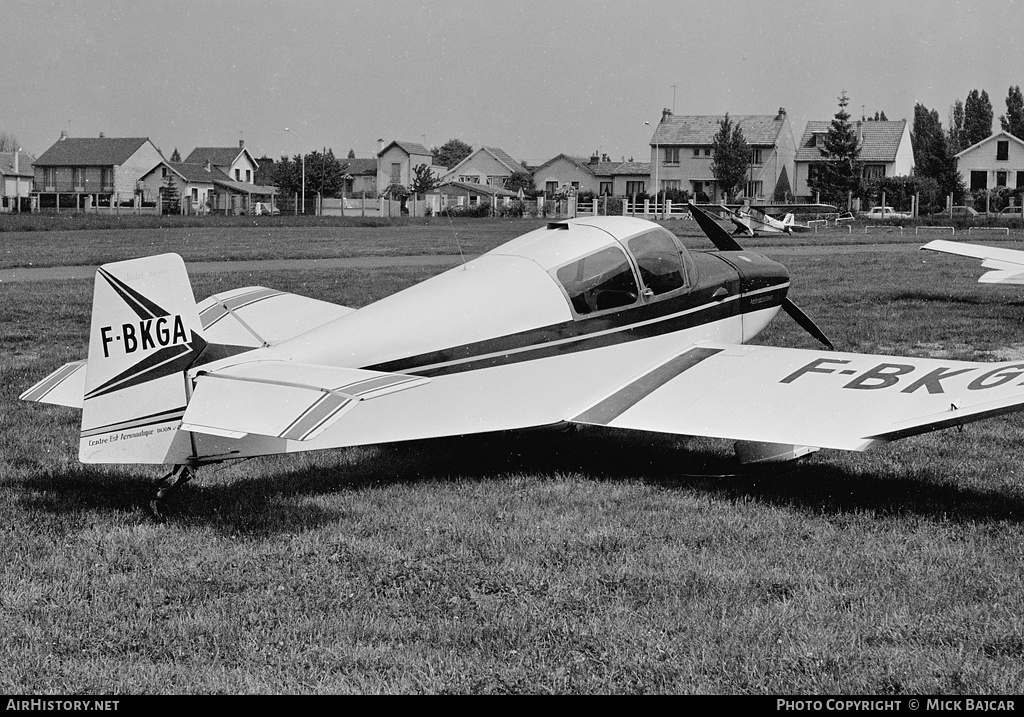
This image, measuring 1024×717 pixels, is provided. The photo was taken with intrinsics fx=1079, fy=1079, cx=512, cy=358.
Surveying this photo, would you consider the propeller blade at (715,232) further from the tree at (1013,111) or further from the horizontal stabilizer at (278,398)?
the tree at (1013,111)

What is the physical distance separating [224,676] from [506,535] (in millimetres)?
2041

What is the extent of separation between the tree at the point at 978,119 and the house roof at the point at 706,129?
39.7 meters

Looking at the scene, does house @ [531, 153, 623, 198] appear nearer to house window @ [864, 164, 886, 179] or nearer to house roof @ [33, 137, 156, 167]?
house window @ [864, 164, 886, 179]

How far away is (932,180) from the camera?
76438 millimetres

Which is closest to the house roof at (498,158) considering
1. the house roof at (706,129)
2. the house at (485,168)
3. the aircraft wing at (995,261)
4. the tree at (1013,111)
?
the house at (485,168)

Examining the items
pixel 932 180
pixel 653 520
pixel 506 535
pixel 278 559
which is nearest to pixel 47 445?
pixel 278 559

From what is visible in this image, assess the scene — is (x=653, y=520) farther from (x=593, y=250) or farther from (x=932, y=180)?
(x=932, y=180)

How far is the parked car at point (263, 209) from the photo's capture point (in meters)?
77.4

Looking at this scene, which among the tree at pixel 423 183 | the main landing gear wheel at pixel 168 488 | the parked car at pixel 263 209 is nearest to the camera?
the main landing gear wheel at pixel 168 488

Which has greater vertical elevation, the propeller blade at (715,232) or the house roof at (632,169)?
the house roof at (632,169)

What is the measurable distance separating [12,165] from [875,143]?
247ft

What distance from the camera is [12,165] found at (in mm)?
97375

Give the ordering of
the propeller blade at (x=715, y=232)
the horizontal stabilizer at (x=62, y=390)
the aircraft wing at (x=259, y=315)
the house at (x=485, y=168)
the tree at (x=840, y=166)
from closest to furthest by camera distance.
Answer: the horizontal stabilizer at (x=62, y=390) → the aircraft wing at (x=259, y=315) → the propeller blade at (x=715, y=232) → the tree at (x=840, y=166) → the house at (x=485, y=168)

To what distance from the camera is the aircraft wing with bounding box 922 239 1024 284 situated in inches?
578
